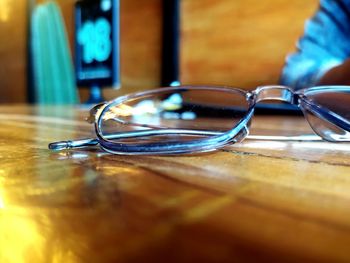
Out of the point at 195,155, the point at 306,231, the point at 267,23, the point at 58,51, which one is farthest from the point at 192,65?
the point at 306,231

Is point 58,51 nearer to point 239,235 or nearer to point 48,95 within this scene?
point 48,95

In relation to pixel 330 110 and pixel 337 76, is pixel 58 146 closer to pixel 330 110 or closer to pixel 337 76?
pixel 330 110

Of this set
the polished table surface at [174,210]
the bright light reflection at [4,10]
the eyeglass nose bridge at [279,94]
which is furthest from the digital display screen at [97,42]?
the polished table surface at [174,210]

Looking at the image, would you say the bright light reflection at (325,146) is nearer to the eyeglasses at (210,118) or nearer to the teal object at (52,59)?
the eyeglasses at (210,118)

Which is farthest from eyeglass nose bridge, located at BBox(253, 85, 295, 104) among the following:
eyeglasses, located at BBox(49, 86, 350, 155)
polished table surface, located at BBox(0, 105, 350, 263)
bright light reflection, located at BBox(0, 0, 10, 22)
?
bright light reflection, located at BBox(0, 0, 10, 22)

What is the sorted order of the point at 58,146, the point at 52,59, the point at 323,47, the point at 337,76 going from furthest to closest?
the point at 52,59
the point at 323,47
the point at 337,76
the point at 58,146

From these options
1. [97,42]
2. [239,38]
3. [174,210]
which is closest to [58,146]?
[174,210]

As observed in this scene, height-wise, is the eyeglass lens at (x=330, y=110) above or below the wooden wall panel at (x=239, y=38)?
below
